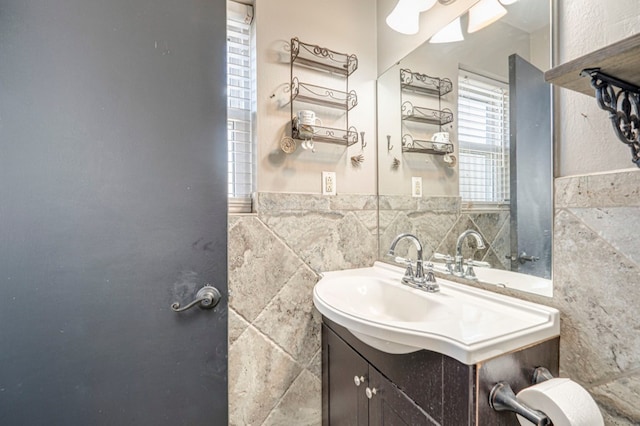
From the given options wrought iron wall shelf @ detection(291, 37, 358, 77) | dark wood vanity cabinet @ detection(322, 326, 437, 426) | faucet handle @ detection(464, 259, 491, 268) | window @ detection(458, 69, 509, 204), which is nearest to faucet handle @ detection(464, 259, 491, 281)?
faucet handle @ detection(464, 259, 491, 268)

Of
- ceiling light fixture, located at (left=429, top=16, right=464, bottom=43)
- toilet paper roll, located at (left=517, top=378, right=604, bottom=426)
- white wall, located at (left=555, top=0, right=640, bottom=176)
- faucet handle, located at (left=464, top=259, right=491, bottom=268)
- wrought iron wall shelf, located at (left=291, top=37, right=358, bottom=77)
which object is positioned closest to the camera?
toilet paper roll, located at (left=517, top=378, right=604, bottom=426)

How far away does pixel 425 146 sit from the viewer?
136 centimetres

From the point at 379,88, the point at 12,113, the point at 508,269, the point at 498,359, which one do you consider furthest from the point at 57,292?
the point at 379,88

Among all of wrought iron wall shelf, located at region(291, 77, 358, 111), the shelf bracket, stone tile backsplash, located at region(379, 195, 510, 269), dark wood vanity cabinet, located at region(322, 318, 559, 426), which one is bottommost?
dark wood vanity cabinet, located at region(322, 318, 559, 426)

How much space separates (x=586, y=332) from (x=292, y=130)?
1.27 m

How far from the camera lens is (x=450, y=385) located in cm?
67

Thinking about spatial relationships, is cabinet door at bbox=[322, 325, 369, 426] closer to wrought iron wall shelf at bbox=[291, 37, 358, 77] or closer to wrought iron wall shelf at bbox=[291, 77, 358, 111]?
wrought iron wall shelf at bbox=[291, 77, 358, 111]

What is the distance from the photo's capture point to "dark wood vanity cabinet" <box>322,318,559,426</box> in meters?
0.64

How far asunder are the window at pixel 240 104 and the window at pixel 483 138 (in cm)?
95

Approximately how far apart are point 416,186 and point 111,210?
127 centimetres

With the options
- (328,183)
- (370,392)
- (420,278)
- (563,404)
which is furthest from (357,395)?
(328,183)

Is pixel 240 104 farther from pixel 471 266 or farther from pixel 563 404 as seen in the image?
pixel 563 404

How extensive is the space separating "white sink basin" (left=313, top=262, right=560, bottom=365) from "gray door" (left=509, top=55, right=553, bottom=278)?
15cm

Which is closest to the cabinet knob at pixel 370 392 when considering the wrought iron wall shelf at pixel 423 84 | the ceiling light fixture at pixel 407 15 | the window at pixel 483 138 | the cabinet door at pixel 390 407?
the cabinet door at pixel 390 407
